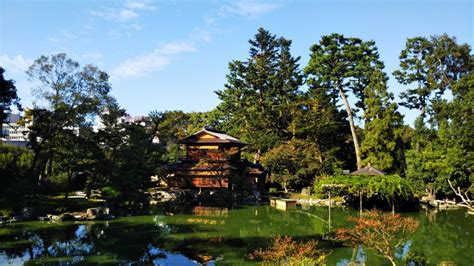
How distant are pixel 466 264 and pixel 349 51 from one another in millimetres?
27155

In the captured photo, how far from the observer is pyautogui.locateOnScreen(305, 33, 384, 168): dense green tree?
36.7 metres

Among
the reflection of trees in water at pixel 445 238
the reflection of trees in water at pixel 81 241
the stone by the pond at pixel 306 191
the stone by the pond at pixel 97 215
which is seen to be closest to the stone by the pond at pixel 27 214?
the reflection of trees in water at pixel 81 241

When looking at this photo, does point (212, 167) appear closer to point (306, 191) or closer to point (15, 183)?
point (306, 191)

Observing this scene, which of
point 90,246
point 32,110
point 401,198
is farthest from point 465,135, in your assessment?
point 32,110

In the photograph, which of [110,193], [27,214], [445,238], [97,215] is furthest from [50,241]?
[445,238]

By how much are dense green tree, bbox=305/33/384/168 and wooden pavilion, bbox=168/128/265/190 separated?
34.8 feet

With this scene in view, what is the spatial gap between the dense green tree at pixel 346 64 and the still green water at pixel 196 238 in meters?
15.9

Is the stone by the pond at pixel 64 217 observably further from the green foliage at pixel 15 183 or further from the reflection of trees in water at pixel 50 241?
the green foliage at pixel 15 183

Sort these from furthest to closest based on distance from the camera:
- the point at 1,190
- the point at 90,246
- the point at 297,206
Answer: the point at 297,206, the point at 1,190, the point at 90,246

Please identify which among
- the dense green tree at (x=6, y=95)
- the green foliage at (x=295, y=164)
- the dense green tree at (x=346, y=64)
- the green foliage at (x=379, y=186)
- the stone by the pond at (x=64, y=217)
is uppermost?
the dense green tree at (x=346, y=64)

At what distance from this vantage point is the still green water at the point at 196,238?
44.0ft

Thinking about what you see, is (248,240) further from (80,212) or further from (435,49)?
(435,49)

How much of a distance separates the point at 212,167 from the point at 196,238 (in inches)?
549

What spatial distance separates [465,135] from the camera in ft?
88.2
